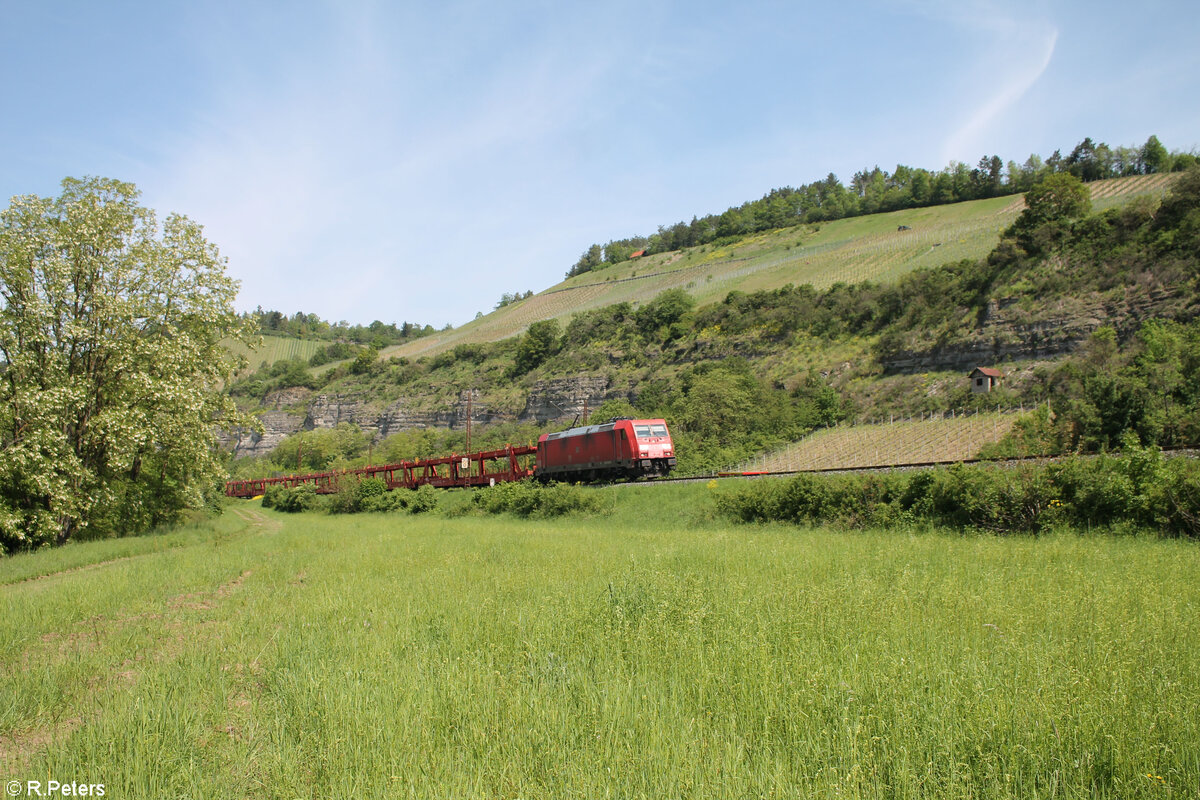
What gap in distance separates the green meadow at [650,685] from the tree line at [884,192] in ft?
250

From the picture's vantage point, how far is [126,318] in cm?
2361

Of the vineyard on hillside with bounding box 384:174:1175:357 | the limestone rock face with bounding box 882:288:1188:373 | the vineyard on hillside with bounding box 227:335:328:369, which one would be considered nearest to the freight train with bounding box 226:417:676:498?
the limestone rock face with bounding box 882:288:1188:373

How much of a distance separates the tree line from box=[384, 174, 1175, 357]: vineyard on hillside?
18.7ft

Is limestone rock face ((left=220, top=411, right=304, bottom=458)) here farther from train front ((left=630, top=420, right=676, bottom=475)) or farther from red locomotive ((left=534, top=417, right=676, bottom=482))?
train front ((left=630, top=420, right=676, bottom=475))

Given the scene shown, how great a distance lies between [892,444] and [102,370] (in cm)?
3852

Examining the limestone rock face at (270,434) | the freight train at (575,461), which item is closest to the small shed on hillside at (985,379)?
the freight train at (575,461)

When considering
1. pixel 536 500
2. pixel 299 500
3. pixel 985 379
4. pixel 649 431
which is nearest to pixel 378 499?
pixel 299 500

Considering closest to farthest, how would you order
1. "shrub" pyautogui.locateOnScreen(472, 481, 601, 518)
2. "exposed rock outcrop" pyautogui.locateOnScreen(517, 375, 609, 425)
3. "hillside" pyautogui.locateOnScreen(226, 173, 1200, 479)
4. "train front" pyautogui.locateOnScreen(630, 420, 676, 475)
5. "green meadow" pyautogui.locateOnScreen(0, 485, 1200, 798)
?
"green meadow" pyautogui.locateOnScreen(0, 485, 1200, 798) → "shrub" pyautogui.locateOnScreen(472, 481, 601, 518) → "train front" pyautogui.locateOnScreen(630, 420, 676, 475) → "hillside" pyautogui.locateOnScreen(226, 173, 1200, 479) → "exposed rock outcrop" pyautogui.locateOnScreen(517, 375, 609, 425)

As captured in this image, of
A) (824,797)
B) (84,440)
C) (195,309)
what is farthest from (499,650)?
(195,309)

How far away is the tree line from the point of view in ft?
307

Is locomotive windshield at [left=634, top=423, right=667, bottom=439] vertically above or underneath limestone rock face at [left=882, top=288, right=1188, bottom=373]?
underneath

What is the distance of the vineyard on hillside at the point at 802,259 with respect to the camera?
76.2m

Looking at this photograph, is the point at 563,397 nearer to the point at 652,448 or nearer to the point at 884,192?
the point at 652,448

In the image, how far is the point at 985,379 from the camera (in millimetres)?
43125
